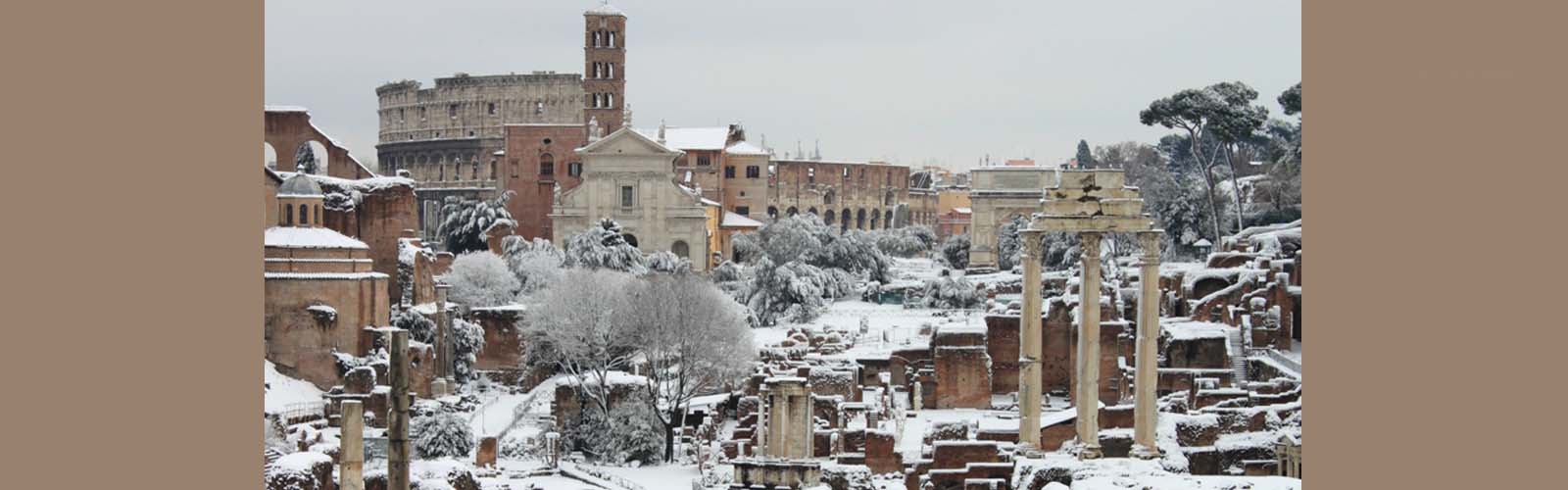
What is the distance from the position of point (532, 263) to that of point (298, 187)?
10133 millimetres

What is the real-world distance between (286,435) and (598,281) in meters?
11.3

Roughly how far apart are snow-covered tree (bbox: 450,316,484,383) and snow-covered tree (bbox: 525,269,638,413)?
89 cm

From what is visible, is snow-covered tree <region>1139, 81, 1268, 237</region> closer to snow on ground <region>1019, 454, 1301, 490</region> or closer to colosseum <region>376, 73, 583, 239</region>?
snow on ground <region>1019, 454, 1301, 490</region>

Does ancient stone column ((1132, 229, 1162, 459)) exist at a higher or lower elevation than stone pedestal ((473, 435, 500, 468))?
higher

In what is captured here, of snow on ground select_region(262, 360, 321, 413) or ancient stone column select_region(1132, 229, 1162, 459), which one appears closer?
ancient stone column select_region(1132, 229, 1162, 459)

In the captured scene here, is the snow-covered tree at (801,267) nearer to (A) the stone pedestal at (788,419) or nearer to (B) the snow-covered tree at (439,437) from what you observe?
(B) the snow-covered tree at (439,437)

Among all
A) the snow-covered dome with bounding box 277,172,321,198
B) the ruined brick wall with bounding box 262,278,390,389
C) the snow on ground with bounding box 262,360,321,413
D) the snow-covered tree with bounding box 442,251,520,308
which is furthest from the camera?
the snow-covered tree with bounding box 442,251,520,308

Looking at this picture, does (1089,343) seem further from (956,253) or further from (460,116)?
(460,116)

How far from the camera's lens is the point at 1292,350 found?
28391mm

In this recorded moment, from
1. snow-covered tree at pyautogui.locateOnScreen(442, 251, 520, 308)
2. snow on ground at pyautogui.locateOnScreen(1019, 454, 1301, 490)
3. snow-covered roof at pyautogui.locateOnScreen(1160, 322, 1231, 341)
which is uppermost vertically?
snow-covered tree at pyautogui.locateOnScreen(442, 251, 520, 308)

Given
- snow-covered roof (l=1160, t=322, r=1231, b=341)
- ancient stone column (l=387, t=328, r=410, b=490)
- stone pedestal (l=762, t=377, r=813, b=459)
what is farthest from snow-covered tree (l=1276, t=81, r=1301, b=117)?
ancient stone column (l=387, t=328, r=410, b=490)

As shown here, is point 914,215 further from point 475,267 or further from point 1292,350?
point 1292,350

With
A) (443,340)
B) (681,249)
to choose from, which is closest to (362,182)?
(443,340)

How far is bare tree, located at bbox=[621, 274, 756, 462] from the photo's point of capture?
2955 centimetres
